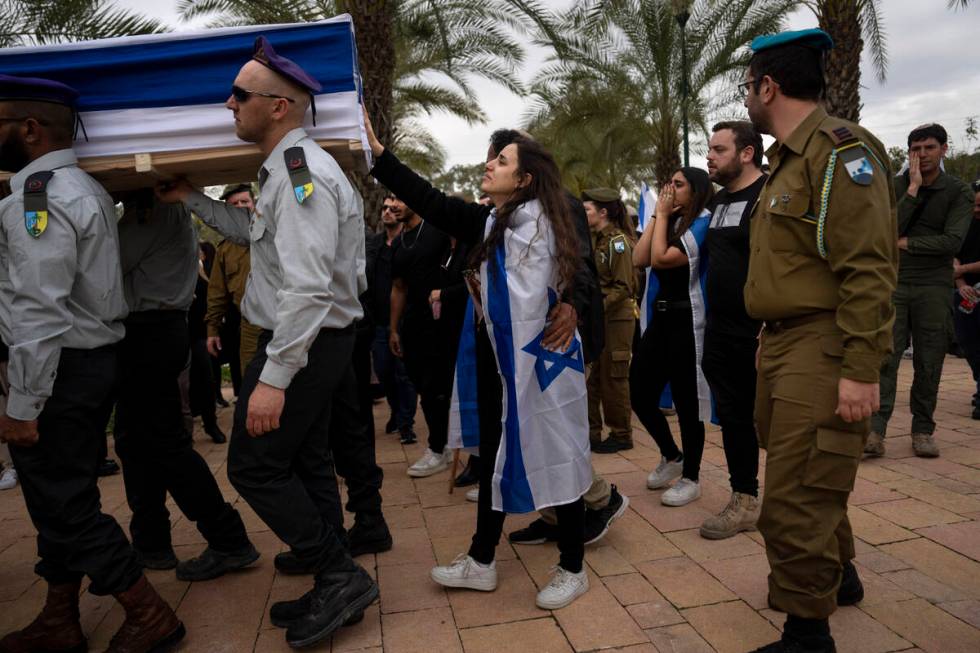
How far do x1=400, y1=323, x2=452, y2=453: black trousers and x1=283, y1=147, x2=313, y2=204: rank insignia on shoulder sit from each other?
234 cm

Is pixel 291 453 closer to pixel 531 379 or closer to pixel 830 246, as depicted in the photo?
pixel 531 379

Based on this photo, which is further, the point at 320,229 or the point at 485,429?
the point at 485,429

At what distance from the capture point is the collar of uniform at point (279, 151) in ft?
8.70

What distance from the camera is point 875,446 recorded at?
488 cm

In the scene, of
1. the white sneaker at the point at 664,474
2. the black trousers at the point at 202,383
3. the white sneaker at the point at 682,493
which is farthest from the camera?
the black trousers at the point at 202,383

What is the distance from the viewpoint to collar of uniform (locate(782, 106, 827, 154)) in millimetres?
2432

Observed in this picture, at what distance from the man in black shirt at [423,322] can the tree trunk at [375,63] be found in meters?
4.53

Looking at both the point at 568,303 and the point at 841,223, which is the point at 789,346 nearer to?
the point at 841,223

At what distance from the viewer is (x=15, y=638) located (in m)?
2.81

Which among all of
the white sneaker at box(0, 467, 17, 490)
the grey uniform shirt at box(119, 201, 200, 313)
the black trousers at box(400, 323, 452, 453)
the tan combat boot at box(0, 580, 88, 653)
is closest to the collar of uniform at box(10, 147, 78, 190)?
the grey uniform shirt at box(119, 201, 200, 313)

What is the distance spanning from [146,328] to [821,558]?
283 cm

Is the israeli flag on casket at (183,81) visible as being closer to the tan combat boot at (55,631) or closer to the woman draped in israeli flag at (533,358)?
the woman draped in israeli flag at (533,358)

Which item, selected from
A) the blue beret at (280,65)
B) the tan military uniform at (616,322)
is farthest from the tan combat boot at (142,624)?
the tan military uniform at (616,322)

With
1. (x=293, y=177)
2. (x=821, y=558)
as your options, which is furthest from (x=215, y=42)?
(x=821, y=558)
